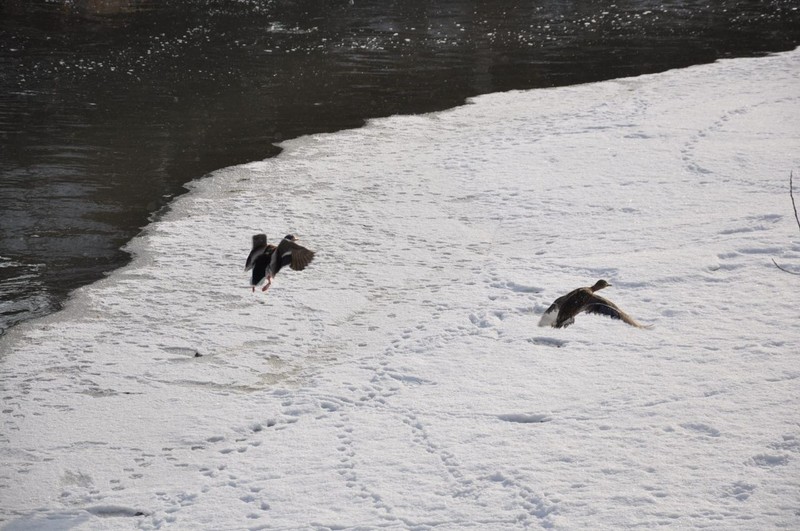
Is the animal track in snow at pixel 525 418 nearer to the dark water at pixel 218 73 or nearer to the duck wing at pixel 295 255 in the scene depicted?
the duck wing at pixel 295 255

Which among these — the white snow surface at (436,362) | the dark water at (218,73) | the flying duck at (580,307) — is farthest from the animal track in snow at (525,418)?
the dark water at (218,73)

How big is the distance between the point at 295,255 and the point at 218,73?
9.54m

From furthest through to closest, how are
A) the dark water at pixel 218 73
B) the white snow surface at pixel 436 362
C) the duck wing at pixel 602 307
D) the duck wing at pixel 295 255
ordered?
the dark water at pixel 218 73
the duck wing at pixel 295 255
the duck wing at pixel 602 307
the white snow surface at pixel 436 362

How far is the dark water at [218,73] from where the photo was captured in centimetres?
798

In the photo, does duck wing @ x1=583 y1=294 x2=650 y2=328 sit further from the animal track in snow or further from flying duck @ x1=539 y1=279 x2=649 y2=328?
the animal track in snow

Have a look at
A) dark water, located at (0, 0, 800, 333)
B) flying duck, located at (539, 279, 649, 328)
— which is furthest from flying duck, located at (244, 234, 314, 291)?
dark water, located at (0, 0, 800, 333)

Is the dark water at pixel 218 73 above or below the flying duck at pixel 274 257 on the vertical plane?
above

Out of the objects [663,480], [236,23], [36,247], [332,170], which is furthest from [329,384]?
[236,23]

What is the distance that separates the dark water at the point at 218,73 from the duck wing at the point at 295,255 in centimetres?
182

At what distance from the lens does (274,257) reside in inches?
218

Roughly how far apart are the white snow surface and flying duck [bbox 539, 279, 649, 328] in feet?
0.93

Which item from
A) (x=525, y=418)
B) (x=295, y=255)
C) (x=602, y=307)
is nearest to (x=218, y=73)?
(x=295, y=255)

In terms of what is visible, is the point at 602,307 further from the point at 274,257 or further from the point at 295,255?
the point at 274,257

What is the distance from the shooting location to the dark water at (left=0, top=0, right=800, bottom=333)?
7.98 m
